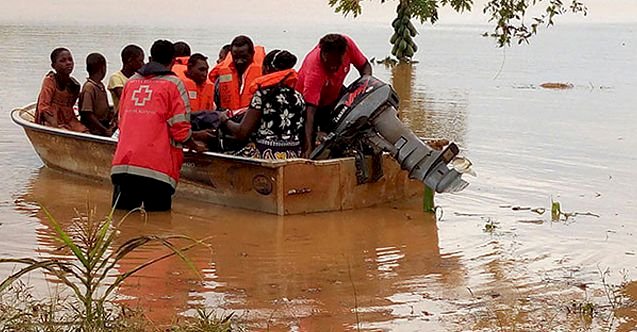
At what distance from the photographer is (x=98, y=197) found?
977 centimetres

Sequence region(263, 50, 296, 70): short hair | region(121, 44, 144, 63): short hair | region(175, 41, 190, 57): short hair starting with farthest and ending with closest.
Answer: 1. region(175, 41, 190, 57): short hair
2. region(121, 44, 144, 63): short hair
3. region(263, 50, 296, 70): short hair

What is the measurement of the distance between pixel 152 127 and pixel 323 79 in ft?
5.21

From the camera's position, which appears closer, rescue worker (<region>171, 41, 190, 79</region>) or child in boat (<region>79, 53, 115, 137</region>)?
rescue worker (<region>171, 41, 190, 79</region>)

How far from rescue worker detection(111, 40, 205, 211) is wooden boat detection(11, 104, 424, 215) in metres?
0.45

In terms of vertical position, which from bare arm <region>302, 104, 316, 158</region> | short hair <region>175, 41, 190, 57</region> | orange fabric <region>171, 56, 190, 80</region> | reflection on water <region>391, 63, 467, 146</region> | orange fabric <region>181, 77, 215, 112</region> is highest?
short hair <region>175, 41, 190, 57</region>

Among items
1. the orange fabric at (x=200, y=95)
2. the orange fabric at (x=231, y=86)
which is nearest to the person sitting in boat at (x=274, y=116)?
the orange fabric at (x=200, y=95)

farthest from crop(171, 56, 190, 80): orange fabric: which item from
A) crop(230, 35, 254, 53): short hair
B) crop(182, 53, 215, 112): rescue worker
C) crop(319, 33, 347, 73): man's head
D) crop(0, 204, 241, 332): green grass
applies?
crop(0, 204, 241, 332): green grass

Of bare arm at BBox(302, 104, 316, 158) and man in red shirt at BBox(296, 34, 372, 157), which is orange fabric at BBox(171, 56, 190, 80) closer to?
man in red shirt at BBox(296, 34, 372, 157)

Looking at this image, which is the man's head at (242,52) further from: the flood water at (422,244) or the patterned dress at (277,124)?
the flood water at (422,244)

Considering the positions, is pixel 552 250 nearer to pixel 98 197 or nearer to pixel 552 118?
pixel 98 197

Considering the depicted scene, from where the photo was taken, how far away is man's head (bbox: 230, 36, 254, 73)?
32.4ft

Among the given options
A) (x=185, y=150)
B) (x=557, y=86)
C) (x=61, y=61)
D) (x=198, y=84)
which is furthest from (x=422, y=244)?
(x=557, y=86)

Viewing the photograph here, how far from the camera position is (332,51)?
930 cm

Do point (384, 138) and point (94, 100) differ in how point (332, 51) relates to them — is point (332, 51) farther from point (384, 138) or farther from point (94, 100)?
point (94, 100)
